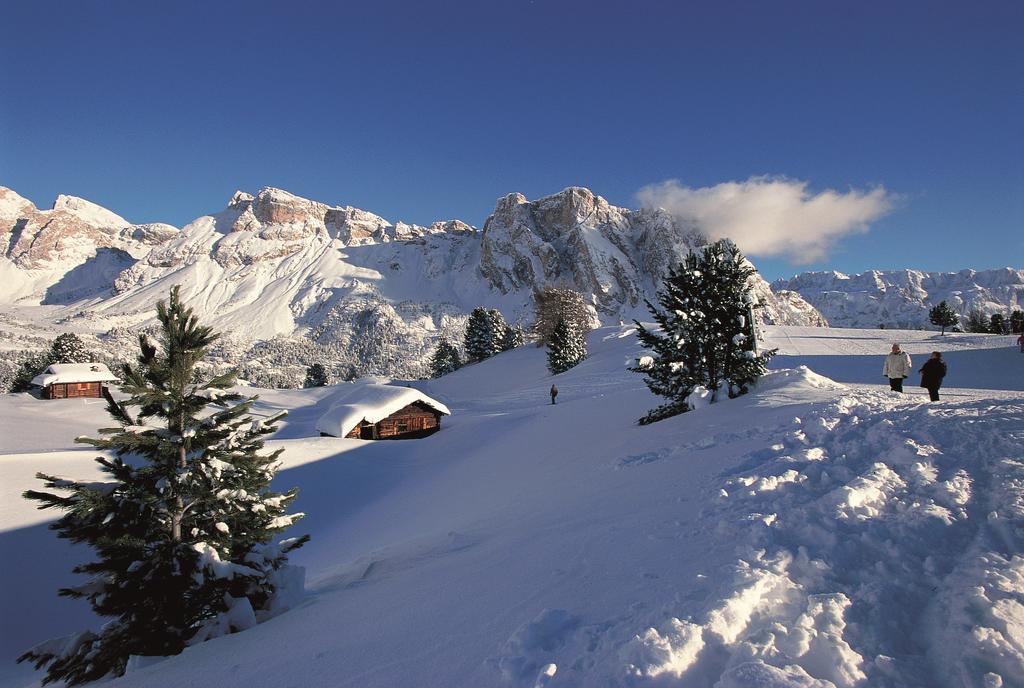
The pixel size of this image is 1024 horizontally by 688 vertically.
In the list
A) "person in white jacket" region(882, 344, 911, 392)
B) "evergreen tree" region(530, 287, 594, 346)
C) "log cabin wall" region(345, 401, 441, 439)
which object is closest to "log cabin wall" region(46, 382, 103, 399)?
A: "log cabin wall" region(345, 401, 441, 439)

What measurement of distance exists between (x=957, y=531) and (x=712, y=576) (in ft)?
8.30

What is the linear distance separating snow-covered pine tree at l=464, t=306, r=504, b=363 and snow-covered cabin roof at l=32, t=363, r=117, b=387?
42.7 meters

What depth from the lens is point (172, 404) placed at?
6.95 meters

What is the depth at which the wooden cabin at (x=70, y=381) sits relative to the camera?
124 ft

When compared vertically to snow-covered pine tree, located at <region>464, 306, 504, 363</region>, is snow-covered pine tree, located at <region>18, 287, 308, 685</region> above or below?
below

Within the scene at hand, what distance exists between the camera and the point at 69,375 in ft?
126

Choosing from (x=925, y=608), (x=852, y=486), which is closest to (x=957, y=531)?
(x=852, y=486)

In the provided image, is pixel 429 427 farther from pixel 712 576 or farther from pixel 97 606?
pixel 712 576

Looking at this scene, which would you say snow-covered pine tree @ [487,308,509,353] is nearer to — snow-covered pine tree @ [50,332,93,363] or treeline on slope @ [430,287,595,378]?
treeline on slope @ [430,287,595,378]

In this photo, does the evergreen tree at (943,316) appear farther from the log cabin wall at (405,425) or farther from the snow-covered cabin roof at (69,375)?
the snow-covered cabin roof at (69,375)

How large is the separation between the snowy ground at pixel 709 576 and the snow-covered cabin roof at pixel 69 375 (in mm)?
35469

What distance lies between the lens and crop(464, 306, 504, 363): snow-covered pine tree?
69125 millimetres

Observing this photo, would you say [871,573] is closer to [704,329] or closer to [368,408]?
[704,329]

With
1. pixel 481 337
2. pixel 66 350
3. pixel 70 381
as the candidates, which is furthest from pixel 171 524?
pixel 481 337
